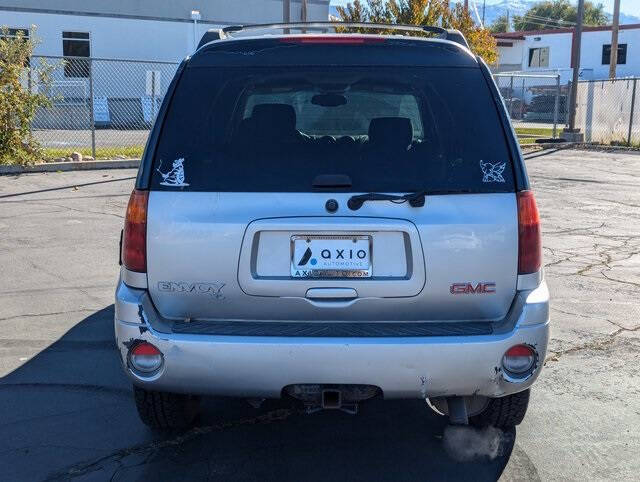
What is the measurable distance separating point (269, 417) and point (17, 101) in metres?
12.1

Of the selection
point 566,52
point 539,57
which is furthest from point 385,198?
point 539,57

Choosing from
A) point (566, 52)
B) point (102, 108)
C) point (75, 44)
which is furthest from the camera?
point (566, 52)

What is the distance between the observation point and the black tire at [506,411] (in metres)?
4.07

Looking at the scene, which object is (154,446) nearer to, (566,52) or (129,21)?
(129,21)

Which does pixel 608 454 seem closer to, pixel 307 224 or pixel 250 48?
pixel 307 224

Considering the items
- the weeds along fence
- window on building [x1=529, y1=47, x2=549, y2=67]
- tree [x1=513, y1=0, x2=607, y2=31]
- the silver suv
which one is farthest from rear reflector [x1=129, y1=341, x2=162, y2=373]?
tree [x1=513, y1=0, x2=607, y2=31]

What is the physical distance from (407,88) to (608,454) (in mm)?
2079

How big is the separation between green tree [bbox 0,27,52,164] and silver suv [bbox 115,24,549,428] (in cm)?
1234

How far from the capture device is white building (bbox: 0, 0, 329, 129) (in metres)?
29.6

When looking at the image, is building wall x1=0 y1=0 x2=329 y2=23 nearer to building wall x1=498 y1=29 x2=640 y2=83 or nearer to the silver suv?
building wall x1=498 y1=29 x2=640 y2=83

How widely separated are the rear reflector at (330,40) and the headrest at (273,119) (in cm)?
31

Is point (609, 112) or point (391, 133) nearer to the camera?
point (391, 133)

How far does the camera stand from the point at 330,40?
3.84 meters

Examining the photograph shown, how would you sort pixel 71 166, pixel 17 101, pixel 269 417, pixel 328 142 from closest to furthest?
pixel 328 142
pixel 269 417
pixel 17 101
pixel 71 166
